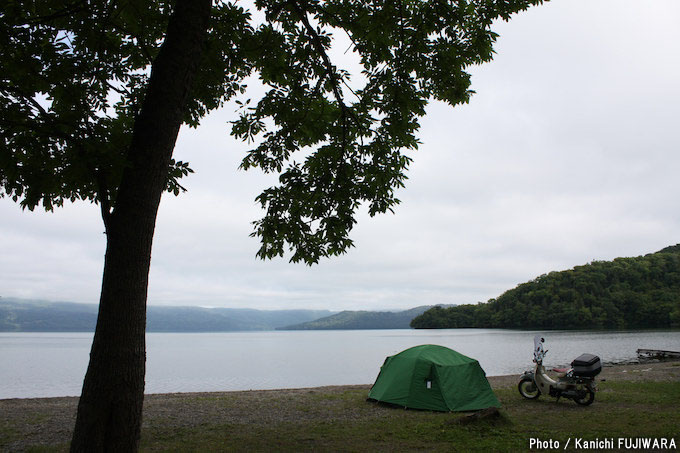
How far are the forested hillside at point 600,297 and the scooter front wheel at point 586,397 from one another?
10838 cm

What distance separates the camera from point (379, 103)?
906 centimetres

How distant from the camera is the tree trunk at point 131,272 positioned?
4617 millimetres

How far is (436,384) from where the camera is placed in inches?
514

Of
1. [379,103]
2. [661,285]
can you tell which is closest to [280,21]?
[379,103]

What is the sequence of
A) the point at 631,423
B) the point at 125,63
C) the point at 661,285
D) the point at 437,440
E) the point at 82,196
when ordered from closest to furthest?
the point at 82,196, the point at 125,63, the point at 437,440, the point at 631,423, the point at 661,285

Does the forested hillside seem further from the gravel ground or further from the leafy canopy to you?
the leafy canopy

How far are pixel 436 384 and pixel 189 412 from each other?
24.4 ft

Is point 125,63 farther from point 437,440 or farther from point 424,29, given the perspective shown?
point 437,440

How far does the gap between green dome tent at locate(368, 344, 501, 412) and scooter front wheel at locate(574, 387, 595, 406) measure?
2325mm

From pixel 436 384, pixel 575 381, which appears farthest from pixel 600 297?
pixel 436 384

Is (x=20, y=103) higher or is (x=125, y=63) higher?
(x=125, y=63)

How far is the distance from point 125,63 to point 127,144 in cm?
235

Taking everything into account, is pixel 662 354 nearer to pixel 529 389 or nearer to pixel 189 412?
pixel 529 389

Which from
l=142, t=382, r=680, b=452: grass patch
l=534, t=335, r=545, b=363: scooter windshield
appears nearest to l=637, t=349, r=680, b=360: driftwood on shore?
l=142, t=382, r=680, b=452: grass patch
